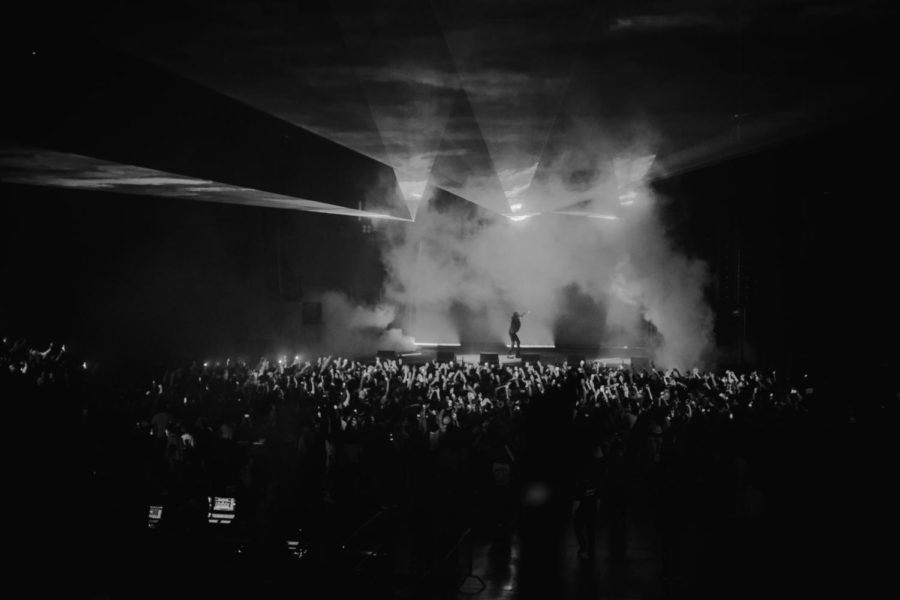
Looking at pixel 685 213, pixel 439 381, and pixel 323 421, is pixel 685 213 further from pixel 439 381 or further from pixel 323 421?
pixel 323 421

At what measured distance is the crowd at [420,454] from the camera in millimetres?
5449

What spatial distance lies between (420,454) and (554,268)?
48.8ft

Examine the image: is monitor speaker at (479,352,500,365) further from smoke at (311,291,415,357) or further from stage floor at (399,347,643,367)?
Answer: smoke at (311,291,415,357)

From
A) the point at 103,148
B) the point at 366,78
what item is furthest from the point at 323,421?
the point at 366,78

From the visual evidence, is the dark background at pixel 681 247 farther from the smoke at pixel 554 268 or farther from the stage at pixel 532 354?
the stage at pixel 532 354

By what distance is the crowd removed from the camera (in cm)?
545

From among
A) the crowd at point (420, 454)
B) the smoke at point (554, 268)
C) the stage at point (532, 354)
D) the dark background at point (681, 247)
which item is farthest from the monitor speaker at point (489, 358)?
the crowd at point (420, 454)

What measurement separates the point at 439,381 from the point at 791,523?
19.2 ft

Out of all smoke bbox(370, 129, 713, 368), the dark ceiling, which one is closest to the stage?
smoke bbox(370, 129, 713, 368)

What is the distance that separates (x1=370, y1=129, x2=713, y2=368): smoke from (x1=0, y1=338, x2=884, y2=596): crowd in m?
8.11

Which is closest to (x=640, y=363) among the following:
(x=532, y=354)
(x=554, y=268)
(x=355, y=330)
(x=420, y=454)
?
(x=532, y=354)

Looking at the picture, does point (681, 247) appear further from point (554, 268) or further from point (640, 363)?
point (554, 268)

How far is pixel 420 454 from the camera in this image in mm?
7344

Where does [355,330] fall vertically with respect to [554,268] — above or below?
below
